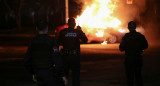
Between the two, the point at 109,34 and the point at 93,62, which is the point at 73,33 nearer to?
the point at 93,62

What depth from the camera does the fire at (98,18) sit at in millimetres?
24094

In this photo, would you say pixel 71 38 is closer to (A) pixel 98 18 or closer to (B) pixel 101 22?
(B) pixel 101 22

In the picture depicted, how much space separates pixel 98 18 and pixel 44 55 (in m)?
20.3

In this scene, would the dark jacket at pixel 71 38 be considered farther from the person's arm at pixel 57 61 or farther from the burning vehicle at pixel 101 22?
the burning vehicle at pixel 101 22

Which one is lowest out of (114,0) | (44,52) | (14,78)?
(14,78)

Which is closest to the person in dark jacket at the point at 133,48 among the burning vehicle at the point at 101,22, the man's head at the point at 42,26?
the man's head at the point at 42,26

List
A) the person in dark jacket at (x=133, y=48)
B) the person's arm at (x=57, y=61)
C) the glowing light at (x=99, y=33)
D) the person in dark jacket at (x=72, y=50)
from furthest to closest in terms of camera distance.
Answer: the glowing light at (x=99, y=33)
the person in dark jacket at (x=72, y=50)
the person in dark jacket at (x=133, y=48)
the person's arm at (x=57, y=61)

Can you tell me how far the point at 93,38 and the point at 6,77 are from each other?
13.1 meters

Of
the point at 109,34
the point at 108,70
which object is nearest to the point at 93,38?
the point at 109,34

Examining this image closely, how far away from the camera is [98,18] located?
25656 millimetres

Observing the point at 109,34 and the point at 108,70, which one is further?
the point at 109,34

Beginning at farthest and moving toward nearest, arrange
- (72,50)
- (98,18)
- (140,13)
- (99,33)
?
(140,13), (98,18), (99,33), (72,50)

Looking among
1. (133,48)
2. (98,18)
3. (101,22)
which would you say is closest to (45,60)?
(133,48)

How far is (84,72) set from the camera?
40.3ft
